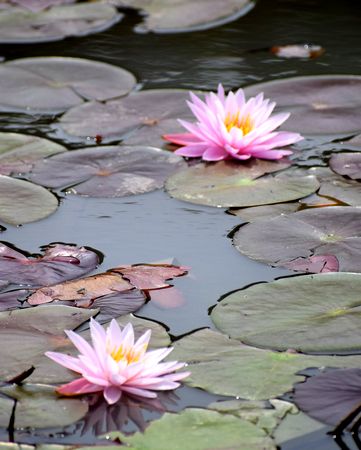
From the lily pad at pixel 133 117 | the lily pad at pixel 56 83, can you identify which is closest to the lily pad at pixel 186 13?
the lily pad at pixel 56 83

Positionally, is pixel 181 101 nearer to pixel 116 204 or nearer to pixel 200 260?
pixel 116 204

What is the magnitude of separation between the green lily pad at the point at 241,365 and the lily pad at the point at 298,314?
0.04 meters

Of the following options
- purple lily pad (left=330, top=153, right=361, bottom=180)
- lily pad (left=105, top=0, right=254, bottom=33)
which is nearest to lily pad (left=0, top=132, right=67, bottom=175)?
purple lily pad (left=330, top=153, right=361, bottom=180)

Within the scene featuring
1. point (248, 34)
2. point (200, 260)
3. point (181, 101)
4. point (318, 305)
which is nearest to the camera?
point (318, 305)

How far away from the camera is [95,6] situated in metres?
4.29

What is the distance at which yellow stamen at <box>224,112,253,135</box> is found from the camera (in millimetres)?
2855

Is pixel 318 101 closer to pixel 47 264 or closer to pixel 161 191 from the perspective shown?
pixel 161 191

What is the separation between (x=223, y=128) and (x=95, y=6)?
170 centimetres

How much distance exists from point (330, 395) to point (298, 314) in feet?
1.05

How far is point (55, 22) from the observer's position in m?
4.09

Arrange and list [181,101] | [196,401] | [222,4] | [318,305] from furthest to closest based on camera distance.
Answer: [222,4] → [181,101] → [318,305] → [196,401]

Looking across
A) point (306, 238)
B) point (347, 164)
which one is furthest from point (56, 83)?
point (306, 238)

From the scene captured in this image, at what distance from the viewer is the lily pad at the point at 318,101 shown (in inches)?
120

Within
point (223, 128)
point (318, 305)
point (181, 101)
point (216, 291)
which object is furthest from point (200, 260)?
point (181, 101)
